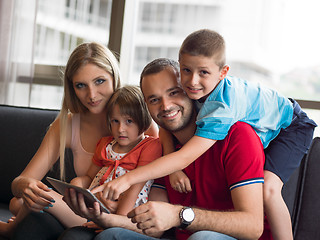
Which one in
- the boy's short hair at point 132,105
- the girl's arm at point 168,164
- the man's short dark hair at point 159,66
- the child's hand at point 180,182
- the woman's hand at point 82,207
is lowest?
the woman's hand at point 82,207

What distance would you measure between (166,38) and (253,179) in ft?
6.56

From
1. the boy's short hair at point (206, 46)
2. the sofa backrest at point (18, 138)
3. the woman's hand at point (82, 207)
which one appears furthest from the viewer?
the sofa backrest at point (18, 138)

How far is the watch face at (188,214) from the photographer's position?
1.46 metres

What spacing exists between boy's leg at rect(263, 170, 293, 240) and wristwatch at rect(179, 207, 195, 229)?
15.3 inches

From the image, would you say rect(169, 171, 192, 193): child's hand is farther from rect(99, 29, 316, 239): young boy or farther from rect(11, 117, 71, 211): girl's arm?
rect(11, 117, 71, 211): girl's arm

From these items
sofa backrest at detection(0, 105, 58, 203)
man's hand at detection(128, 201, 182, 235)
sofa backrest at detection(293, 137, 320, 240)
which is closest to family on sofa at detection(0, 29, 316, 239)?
man's hand at detection(128, 201, 182, 235)

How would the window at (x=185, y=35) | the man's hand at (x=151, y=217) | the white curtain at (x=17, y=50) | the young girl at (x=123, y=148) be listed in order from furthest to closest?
the white curtain at (x=17, y=50), the window at (x=185, y=35), the young girl at (x=123, y=148), the man's hand at (x=151, y=217)


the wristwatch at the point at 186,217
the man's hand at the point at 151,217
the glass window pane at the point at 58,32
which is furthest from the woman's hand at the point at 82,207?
A: the glass window pane at the point at 58,32

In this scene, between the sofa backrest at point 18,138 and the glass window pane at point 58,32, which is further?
the glass window pane at point 58,32

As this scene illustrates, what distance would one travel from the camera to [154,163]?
1570 mm

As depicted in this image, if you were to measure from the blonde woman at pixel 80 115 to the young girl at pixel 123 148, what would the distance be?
6cm

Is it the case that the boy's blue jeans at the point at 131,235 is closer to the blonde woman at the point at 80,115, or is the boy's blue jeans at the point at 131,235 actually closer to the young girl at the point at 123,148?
the young girl at the point at 123,148

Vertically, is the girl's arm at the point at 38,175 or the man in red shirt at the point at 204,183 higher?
the man in red shirt at the point at 204,183

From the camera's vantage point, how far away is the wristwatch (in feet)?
4.79
